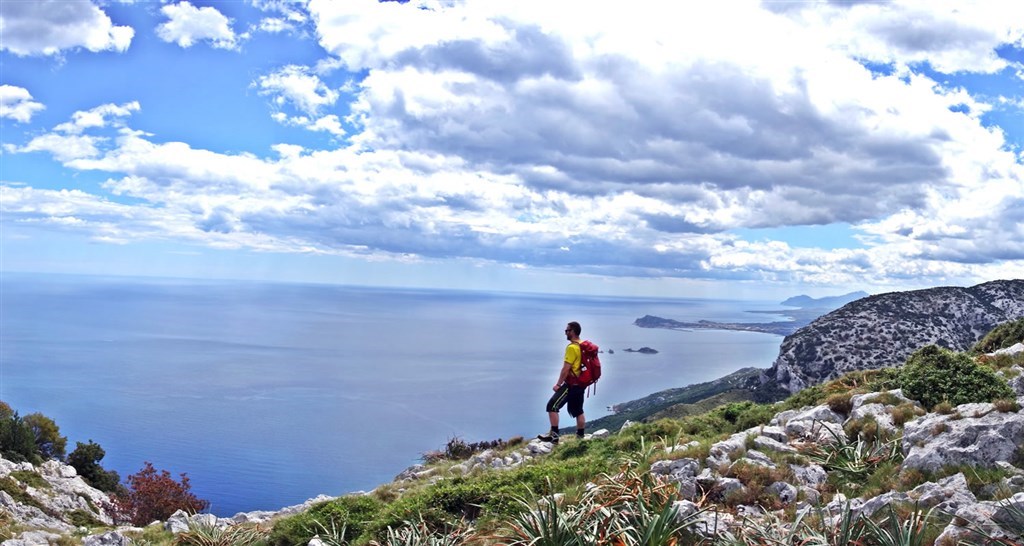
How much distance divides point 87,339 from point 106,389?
3611 inches

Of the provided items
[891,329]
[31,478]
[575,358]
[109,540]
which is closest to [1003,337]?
[575,358]

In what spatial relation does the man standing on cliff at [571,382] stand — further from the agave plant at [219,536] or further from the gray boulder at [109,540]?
the gray boulder at [109,540]

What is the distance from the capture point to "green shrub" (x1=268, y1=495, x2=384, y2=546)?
32.0 ft

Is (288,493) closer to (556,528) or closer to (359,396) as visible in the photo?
(359,396)

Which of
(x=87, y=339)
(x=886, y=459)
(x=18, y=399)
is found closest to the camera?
(x=886, y=459)

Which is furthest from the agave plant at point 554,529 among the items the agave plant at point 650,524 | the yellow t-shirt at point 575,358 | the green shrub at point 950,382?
the green shrub at point 950,382

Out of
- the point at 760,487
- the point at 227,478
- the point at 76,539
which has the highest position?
the point at 760,487

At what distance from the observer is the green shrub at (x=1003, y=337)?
15680 millimetres

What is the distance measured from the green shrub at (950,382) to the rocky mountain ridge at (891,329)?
2557 inches

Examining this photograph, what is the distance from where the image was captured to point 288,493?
7356 centimetres

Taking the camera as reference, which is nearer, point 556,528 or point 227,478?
point 556,528

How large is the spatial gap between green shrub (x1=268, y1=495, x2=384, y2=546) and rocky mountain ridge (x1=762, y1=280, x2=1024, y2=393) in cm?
7073

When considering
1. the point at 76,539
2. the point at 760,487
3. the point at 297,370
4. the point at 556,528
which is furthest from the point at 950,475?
the point at 297,370

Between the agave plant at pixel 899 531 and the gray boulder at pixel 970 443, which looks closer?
the agave plant at pixel 899 531
